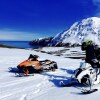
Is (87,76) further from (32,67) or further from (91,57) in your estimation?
(32,67)

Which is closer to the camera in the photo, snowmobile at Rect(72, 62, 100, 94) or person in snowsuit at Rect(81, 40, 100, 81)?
snowmobile at Rect(72, 62, 100, 94)

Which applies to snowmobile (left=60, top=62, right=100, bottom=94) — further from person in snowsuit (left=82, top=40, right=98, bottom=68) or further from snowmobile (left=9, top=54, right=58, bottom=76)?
snowmobile (left=9, top=54, right=58, bottom=76)

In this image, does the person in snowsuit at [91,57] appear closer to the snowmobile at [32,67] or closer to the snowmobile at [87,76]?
the snowmobile at [87,76]

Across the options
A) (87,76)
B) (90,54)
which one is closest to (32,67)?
(90,54)

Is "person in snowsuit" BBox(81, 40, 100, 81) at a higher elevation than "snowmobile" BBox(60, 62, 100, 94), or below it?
higher

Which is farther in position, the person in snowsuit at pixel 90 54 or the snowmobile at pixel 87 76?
the person in snowsuit at pixel 90 54

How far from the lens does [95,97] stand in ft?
33.6

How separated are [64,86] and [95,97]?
8.54ft

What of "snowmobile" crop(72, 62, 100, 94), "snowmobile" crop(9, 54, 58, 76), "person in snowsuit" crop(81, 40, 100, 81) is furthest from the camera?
"snowmobile" crop(9, 54, 58, 76)

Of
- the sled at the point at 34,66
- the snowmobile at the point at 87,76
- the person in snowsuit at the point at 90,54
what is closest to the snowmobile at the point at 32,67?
the sled at the point at 34,66

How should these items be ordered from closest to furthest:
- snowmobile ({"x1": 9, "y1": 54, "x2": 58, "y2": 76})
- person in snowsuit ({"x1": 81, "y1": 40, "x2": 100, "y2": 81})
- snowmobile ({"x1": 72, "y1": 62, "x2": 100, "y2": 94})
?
snowmobile ({"x1": 72, "y1": 62, "x2": 100, "y2": 94})
person in snowsuit ({"x1": 81, "y1": 40, "x2": 100, "y2": 81})
snowmobile ({"x1": 9, "y1": 54, "x2": 58, "y2": 76})

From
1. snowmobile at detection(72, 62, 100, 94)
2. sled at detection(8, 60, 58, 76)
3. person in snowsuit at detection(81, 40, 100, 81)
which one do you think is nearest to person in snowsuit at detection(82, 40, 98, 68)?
person in snowsuit at detection(81, 40, 100, 81)

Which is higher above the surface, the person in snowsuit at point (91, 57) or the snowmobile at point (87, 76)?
the person in snowsuit at point (91, 57)

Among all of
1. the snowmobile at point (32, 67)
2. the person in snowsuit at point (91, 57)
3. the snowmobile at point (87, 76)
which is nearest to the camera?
the snowmobile at point (87, 76)
